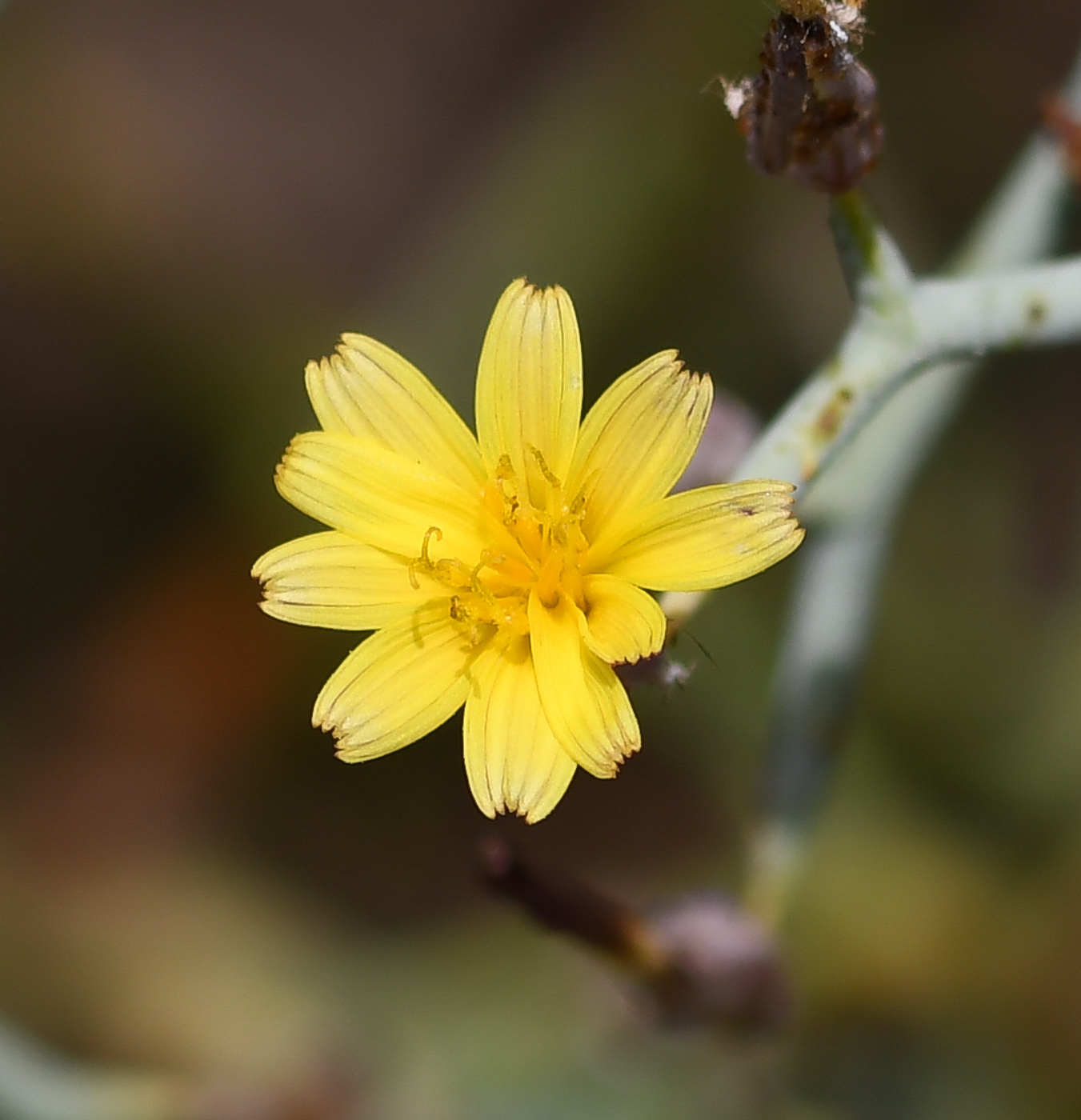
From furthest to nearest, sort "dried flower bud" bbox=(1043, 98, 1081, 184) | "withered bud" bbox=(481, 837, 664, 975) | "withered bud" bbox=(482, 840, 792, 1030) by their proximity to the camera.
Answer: "dried flower bud" bbox=(1043, 98, 1081, 184) < "withered bud" bbox=(482, 840, 792, 1030) < "withered bud" bbox=(481, 837, 664, 975)

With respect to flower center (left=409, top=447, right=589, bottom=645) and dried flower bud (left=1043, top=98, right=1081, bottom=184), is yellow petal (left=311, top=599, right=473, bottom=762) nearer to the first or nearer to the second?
flower center (left=409, top=447, right=589, bottom=645)

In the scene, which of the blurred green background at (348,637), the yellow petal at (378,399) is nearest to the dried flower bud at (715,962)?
the blurred green background at (348,637)

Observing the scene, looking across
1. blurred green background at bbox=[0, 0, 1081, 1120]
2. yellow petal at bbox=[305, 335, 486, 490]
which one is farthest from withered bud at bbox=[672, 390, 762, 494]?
blurred green background at bbox=[0, 0, 1081, 1120]

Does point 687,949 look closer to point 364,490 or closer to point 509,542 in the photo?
point 509,542

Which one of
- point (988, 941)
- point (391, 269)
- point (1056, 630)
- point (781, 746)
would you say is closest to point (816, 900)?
point (988, 941)

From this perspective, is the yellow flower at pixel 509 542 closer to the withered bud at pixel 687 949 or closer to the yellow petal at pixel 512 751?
the yellow petal at pixel 512 751

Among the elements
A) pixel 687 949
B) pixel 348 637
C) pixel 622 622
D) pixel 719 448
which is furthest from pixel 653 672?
pixel 348 637
